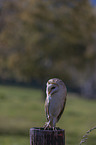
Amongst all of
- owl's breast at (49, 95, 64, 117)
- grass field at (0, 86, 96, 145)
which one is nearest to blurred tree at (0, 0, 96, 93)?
grass field at (0, 86, 96, 145)

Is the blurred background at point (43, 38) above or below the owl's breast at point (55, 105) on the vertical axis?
above

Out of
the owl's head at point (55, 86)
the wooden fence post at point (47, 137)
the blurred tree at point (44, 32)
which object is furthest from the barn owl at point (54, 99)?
the blurred tree at point (44, 32)

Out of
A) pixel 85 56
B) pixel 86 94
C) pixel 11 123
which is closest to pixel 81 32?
pixel 85 56

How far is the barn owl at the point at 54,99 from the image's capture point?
3.03 meters

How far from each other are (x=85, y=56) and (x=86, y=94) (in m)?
19.6

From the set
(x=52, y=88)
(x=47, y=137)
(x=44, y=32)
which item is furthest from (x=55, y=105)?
(x=44, y=32)

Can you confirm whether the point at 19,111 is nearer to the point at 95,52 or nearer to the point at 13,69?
the point at 13,69

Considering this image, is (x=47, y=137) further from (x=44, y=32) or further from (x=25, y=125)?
(x=44, y=32)

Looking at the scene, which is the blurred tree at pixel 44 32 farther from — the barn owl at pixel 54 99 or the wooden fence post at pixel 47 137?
the wooden fence post at pixel 47 137

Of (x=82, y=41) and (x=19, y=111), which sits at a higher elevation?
(x=82, y=41)

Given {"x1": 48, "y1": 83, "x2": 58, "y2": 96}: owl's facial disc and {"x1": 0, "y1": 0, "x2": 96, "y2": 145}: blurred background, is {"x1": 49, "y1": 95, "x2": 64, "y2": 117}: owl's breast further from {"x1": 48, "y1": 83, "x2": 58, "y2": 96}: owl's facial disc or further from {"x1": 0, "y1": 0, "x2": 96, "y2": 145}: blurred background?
{"x1": 0, "y1": 0, "x2": 96, "y2": 145}: blurred background

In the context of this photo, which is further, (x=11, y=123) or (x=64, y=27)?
(x=64, y=27)

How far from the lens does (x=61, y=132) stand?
2754 mm

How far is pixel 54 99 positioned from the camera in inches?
122
